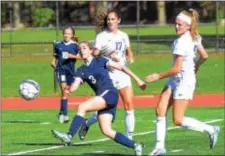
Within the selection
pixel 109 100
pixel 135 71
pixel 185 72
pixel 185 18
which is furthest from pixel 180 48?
pixel 135 71

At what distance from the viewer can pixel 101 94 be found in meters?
12.3

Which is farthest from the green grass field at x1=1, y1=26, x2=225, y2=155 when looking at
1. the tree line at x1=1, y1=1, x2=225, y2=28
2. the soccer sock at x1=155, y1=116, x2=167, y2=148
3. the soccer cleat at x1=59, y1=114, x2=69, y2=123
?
the tree line at x1=1, y1=1, x2=225, y2=28

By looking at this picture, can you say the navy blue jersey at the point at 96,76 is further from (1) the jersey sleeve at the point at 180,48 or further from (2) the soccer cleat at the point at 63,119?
(2) the soccer cleat at the point at 63,119

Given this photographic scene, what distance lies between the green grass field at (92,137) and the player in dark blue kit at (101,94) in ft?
1.69

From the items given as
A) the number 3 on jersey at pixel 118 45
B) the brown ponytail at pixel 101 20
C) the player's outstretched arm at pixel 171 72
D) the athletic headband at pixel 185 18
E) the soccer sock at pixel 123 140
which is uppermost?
the athletic headband at pixel 185 18

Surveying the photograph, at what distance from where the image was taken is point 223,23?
67562 millimetres

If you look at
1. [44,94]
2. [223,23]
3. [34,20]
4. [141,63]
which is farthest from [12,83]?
[223,23]

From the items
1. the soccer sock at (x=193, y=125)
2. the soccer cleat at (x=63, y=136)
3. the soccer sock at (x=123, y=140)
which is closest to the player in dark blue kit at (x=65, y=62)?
the soccer cleat at (x=63, y=136)

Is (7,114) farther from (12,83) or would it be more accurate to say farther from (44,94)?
(12,83)

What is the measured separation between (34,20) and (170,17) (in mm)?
12251

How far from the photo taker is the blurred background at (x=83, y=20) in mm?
48809

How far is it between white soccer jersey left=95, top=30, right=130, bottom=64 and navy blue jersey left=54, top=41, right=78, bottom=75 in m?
4.52

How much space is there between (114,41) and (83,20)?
193ft

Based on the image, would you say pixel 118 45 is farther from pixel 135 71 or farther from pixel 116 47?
pixel 135 71
